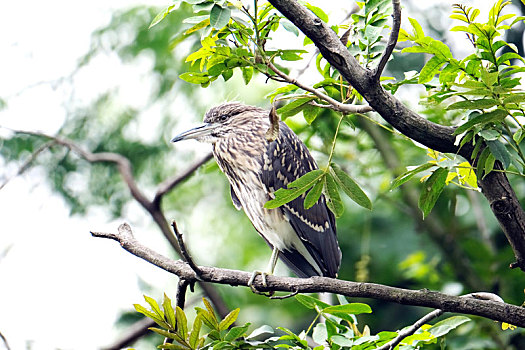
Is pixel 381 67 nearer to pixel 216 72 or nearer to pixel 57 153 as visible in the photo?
pixel 216 72

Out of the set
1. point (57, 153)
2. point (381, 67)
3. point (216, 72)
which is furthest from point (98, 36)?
point (381, 67)

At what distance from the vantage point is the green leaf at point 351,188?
1869mm

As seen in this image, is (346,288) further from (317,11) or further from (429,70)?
(317,11)

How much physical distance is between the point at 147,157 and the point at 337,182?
2.63m

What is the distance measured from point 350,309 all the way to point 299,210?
1191 mm

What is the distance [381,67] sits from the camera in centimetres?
157

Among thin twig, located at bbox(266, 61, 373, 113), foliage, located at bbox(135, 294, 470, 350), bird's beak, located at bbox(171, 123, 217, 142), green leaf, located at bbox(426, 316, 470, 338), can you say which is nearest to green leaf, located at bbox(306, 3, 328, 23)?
thin twig, located at bbox(266, 61, 373, 113)

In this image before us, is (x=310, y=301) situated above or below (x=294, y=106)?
below

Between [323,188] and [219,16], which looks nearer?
[219,16]

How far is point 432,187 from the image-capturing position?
1.81 meters

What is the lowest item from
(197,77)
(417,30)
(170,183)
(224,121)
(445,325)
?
(445,325)

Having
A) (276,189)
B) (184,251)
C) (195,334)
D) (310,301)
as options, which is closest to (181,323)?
(195,334)

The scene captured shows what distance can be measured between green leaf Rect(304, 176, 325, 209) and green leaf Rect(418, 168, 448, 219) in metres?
0.28

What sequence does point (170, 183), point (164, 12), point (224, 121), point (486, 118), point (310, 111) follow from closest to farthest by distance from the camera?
point (486, 118) → point (164, 12) → point (310, 111) → point (170, 183) → point (224, 121)
